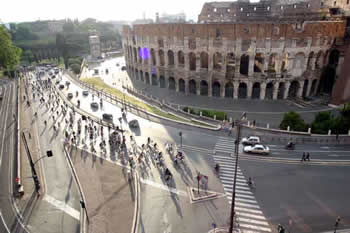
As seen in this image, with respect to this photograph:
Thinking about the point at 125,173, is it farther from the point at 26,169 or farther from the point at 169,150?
the point at 26,169

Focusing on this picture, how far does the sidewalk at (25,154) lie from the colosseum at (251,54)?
29470 millimetres

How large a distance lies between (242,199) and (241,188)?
142 cm

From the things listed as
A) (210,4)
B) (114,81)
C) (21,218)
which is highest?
(210,4)

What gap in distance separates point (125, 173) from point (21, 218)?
29.7 feet

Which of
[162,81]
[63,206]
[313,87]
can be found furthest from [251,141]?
[162,81]

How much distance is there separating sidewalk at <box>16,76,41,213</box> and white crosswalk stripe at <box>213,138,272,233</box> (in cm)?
1783

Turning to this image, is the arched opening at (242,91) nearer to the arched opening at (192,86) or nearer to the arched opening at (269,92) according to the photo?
the arched opening at (269,92)

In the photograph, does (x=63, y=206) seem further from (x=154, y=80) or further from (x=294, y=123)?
(x=154, y=80)

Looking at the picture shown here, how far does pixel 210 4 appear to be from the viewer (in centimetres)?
7881

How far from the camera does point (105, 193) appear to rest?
20406 millimetres

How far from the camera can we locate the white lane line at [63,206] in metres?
18.9

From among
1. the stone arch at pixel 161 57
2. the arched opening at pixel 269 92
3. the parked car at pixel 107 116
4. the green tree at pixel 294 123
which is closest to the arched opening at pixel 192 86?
the stone arch at pixel 161 57

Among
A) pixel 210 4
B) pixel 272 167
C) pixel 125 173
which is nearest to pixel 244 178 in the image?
pixel 272 167

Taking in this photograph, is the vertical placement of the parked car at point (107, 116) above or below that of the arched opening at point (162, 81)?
below
